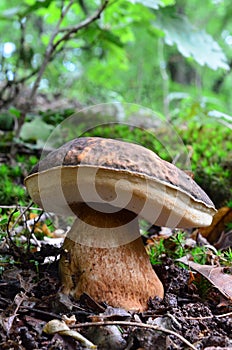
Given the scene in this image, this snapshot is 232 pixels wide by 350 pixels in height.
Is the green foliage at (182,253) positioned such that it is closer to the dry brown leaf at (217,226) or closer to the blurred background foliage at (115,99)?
the dry brown leaf at (217,226)

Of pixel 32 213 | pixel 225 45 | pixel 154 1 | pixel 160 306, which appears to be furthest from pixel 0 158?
pixel 225 45

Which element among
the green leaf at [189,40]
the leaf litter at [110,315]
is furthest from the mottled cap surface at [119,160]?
the green leaf at [189,40]

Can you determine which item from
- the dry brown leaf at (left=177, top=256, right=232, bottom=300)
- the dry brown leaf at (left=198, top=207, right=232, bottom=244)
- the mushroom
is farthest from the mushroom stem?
the dry brown leaf at (left=198, top=207, right=232, bottom=244)

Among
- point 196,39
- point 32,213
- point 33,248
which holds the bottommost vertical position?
point 32,213

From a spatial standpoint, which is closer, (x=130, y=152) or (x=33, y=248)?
(x=130, y=152)

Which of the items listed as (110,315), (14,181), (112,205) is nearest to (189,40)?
(14,181)

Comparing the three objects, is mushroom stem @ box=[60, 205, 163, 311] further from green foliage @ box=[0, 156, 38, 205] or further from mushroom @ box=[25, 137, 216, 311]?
green foliage @ box=[0, 156, 38, 205]

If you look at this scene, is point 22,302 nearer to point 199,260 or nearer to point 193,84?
point 199,260
